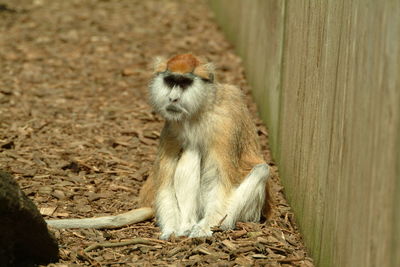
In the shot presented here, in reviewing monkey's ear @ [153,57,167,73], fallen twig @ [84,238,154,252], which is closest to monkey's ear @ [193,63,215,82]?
monkey's ear @ [153,57,167,73]

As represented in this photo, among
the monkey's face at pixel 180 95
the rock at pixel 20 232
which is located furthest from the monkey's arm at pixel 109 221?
the monkey's face at pixel 180 95

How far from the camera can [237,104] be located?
6.13 m

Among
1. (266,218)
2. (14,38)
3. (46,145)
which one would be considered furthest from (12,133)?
(14,38)

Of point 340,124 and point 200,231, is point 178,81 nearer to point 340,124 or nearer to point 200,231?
point 200,231

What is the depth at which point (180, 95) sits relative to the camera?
5.88 m

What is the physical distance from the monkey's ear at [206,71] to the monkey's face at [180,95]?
0.11ft

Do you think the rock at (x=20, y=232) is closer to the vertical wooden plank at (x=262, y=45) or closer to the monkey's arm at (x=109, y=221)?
the monkey's arm at (x=109, y=221)

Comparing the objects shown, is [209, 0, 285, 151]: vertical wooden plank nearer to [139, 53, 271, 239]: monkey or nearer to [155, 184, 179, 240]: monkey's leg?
[139, 53, 271, 239]: monkey

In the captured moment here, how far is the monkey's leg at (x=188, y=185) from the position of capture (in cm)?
600

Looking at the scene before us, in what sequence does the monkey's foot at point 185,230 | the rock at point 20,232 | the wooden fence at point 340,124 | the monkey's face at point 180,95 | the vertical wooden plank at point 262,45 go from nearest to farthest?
1. the wooden fence at point 340,124
2. the rock at point 20,232
3. the monkey's foot at point 185,230
4. the monkey's face at point 180,95
5. the vertical wooden plank at point 262,45

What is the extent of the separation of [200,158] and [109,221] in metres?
0.93

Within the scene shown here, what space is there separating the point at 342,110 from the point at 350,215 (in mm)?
680

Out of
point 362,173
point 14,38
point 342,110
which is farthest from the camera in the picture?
point 14,38

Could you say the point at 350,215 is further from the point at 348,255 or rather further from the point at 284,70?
the point at 284,70
